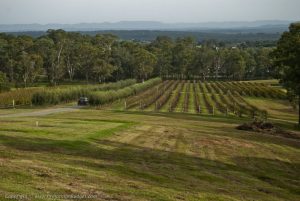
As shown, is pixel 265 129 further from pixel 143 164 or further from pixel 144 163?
pixel 143 164

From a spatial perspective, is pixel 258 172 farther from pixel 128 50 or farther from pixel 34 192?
pixel 128 50

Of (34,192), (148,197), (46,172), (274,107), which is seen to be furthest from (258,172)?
(274,107)

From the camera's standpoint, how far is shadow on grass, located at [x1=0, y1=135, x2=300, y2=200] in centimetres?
1912

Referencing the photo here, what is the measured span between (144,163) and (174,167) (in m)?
1.59

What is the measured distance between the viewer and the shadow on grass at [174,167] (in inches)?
753

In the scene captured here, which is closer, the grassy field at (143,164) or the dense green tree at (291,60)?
the grassy field at (143,164)

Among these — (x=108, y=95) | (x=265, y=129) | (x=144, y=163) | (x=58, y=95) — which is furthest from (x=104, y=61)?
(x=144, y=163)

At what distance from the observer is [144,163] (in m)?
22.2

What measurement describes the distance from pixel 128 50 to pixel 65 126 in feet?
461

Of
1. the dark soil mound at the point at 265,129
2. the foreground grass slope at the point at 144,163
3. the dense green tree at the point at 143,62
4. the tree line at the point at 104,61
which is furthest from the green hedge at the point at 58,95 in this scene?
the dense green tree at the point at 143,62

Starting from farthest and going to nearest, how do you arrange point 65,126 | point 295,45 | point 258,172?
point 295,45
point 65,126
point 258,172

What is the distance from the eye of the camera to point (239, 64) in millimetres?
165875

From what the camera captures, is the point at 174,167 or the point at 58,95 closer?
the point at 174,167

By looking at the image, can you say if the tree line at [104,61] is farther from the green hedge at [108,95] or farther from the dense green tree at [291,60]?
the dense green tree at [291,60]
